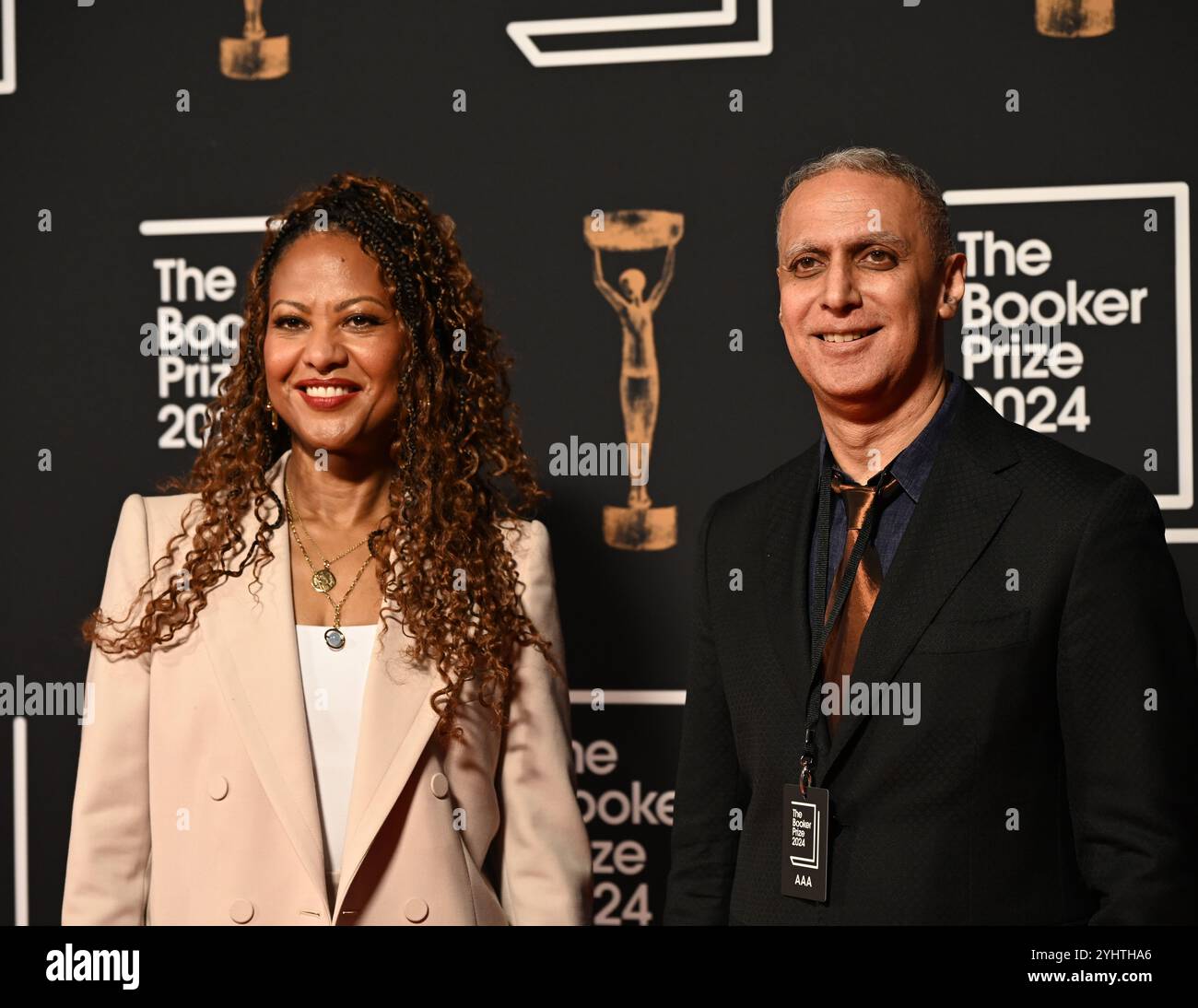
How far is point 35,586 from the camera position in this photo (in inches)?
127

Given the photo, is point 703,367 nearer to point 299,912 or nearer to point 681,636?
point 681,636

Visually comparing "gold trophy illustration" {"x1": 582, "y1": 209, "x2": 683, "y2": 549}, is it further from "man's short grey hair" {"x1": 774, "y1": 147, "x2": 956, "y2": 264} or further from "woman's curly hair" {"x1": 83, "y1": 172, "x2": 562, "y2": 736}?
"man's short grey hair" {"x1": 774, "y1": 147, "x2": 956, "y2": 264}

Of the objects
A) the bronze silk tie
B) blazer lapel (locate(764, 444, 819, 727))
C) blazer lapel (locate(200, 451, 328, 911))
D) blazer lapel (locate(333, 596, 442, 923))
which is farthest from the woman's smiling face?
the bronze silk tie

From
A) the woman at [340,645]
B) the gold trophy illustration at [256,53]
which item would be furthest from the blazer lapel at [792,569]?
the gold trophy illustration at [256,53]

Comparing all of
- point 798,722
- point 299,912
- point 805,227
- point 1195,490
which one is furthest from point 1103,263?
point 299,912

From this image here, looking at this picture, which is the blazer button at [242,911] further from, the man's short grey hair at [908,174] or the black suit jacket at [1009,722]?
the man's short grey hair at [908,174]

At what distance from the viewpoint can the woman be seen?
212cm

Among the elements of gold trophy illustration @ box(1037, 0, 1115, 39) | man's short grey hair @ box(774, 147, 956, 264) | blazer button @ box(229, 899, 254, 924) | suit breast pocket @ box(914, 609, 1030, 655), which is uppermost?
gold trophy illustration @ box(1037, 0, 1115, 39)

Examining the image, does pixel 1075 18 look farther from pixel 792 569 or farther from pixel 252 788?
pixel 252 788

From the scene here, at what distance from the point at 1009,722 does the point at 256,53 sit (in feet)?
7.70

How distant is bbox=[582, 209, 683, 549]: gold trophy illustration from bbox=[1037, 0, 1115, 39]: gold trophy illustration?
0.88 m

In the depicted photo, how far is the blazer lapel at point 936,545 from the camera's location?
1.86 meters

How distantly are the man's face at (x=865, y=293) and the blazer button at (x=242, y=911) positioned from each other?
1.17 meters

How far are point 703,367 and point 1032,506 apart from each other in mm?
1266
